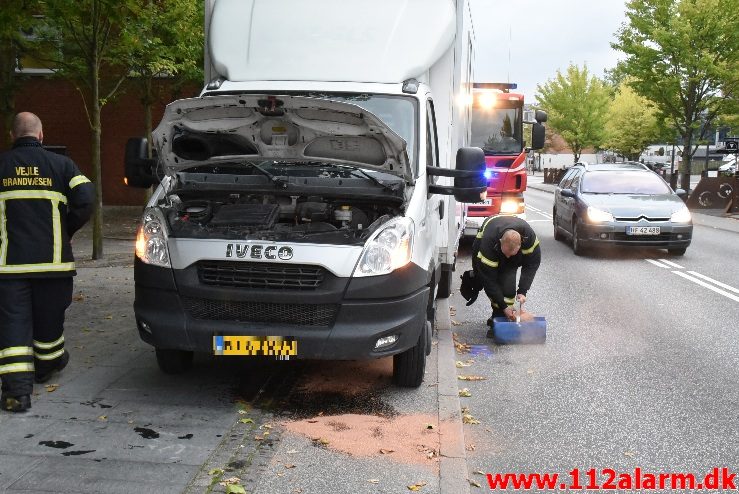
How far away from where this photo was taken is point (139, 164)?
672 centimetres

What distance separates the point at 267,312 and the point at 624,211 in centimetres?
1033

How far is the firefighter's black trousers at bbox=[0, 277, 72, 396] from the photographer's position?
18.1ft

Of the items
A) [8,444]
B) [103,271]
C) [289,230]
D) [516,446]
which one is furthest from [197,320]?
[103,271]

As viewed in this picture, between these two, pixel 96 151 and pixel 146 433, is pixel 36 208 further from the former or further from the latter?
pixel 96 151

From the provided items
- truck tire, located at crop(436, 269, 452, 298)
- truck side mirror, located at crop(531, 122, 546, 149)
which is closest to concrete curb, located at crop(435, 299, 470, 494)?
truck tire, located at crop(436, 269, 452, 298)

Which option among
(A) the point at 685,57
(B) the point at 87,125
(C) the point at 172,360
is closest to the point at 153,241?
(C) the point at 172,360

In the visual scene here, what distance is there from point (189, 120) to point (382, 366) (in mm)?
2518

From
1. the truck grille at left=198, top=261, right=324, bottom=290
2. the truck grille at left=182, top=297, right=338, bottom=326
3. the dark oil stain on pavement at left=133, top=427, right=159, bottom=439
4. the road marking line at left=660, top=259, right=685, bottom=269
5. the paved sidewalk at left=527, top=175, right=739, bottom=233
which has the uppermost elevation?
the truck grille at left=198, top=261, right=324, bottom=290

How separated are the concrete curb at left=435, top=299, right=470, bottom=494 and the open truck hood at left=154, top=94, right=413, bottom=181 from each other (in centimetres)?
161

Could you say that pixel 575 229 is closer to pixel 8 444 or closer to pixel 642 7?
pixel 8 444

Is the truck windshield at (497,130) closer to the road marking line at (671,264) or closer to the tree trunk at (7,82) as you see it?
the road marking line at (671,264)

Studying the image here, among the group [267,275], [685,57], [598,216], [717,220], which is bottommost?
[717,220]

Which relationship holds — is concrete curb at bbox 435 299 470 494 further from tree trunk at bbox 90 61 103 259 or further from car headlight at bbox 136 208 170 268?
tree trunk at bbox 90 61 103 259

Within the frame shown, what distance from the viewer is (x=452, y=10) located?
762cm
